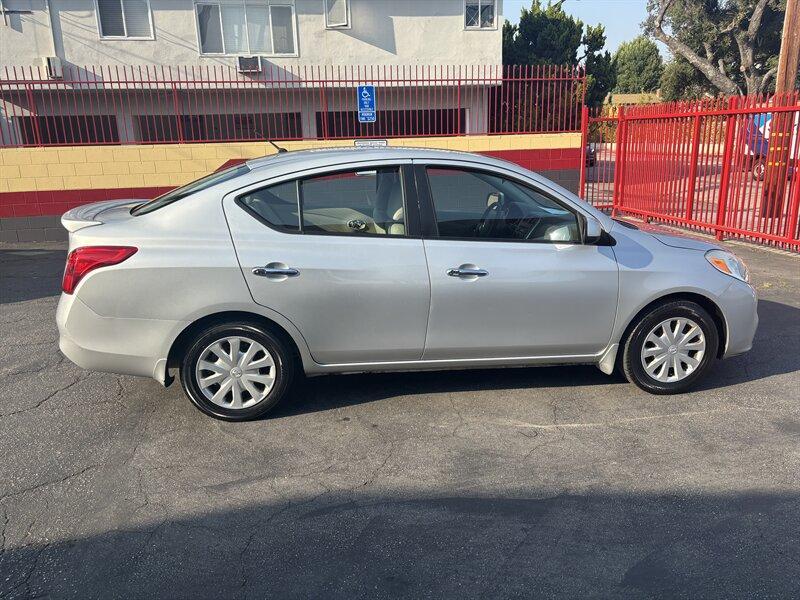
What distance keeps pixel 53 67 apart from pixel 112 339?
13306 mm

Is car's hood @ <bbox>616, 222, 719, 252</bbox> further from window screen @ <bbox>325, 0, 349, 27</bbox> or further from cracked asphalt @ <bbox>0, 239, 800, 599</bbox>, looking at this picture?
window screen @ <bbox>325, 0, 349, 27</bbox>

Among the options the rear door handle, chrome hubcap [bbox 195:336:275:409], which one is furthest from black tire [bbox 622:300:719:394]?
chrome hubcap [bbox 195:336:275:409]

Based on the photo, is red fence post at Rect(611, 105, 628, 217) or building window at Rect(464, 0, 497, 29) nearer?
red fence post at Rect(611, 105, 628, 217)

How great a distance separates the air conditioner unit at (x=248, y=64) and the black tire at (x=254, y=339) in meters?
13.2

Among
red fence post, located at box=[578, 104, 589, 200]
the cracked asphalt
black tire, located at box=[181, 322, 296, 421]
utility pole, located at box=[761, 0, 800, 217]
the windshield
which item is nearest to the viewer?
the cracked asphalt

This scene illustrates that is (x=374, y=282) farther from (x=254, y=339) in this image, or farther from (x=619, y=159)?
(x=619, y=159)

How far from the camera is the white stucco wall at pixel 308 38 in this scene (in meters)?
14.8

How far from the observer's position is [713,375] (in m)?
4.70

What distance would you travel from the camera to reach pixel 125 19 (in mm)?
15195

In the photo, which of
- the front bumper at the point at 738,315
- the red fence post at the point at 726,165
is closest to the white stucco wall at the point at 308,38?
the red fence post at the point at 726,165

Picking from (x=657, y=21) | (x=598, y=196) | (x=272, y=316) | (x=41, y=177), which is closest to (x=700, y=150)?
(x=598, y=196)

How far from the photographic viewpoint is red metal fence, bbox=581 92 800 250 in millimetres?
8500

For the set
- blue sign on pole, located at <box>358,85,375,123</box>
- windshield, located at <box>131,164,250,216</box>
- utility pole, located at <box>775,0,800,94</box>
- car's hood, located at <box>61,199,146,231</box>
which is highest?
utility pole, located at <box>775,0,800,94</box>

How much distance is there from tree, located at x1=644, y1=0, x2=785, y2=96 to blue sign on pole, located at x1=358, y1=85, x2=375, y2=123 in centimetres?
2595
